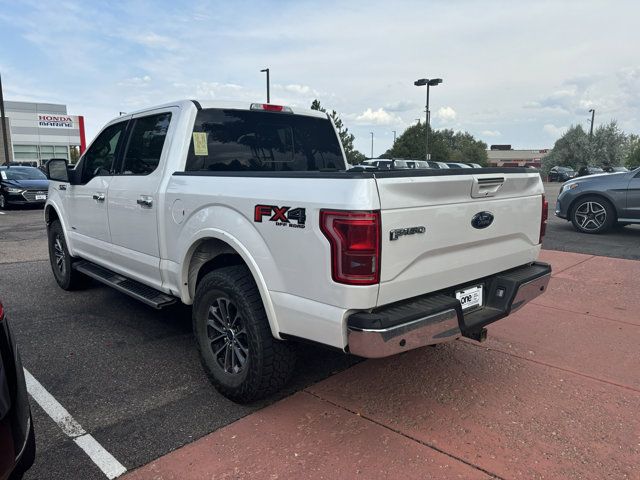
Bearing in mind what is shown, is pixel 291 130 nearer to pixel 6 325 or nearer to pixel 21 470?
pixel 6 325

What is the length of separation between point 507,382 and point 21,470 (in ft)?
9.67

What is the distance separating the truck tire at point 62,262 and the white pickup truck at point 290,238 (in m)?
1.18

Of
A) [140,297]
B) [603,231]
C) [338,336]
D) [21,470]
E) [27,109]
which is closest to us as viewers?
[21,470]

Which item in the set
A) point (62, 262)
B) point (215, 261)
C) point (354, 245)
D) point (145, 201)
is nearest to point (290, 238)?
point (354, 245)

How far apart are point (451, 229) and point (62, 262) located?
4.84 m

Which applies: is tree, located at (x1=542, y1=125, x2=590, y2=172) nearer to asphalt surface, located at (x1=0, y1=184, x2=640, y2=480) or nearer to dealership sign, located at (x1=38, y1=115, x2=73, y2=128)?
dealership sign, located at (x1=38, y1=115, x2=73, y2=128)

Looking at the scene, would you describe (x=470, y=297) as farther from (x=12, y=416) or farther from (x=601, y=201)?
(x=601, y=201)

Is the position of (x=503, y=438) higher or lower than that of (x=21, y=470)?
lower

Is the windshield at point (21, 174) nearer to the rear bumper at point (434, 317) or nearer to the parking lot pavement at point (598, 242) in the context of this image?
the parking lot pavement at point (598, 242)

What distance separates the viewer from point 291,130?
4352 mm

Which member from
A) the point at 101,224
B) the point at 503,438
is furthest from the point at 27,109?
the point at 503,438

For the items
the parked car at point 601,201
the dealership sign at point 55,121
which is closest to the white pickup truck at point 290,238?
the parked car at point 601,201

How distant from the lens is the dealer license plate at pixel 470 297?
9.97ft

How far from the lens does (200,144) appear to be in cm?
379
